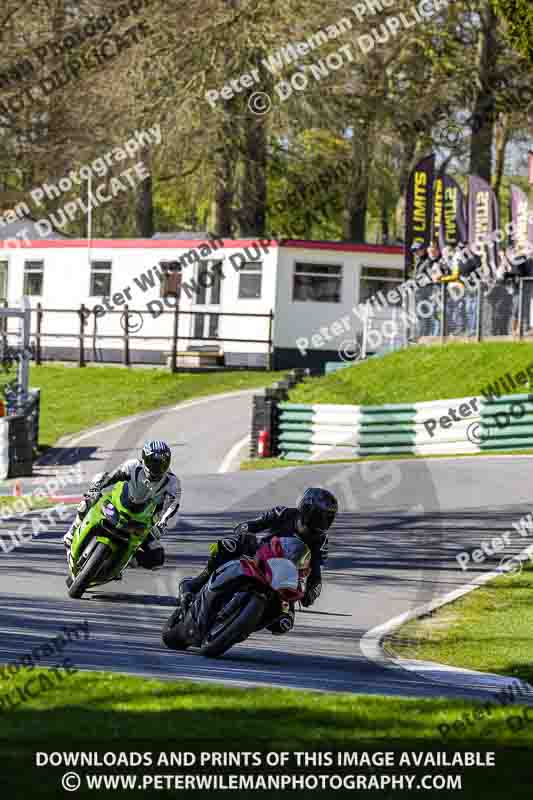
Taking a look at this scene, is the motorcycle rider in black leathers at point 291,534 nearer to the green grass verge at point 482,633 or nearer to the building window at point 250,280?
the green grass verge at point 482,633

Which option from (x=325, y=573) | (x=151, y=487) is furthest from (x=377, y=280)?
(x=151, y=487)

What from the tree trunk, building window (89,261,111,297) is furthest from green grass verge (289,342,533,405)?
the tree trunk

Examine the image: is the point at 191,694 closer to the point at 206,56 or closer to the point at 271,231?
the point at 206,56

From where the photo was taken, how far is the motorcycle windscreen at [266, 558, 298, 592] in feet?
A: 28.7

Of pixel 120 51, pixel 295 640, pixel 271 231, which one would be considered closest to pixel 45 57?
pixel 120 51

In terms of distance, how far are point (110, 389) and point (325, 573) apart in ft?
71.6

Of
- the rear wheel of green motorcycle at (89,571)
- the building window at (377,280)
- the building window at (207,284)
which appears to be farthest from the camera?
the building window at (207,284)

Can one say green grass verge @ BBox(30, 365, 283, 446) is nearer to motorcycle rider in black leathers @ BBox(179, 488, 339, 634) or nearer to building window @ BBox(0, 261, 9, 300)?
building window @ BBox(0, 261, 9, 300)

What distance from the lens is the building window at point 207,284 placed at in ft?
129

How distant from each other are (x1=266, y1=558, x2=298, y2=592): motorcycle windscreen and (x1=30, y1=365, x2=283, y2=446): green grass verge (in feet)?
72.0

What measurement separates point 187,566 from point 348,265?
2553 centimetres

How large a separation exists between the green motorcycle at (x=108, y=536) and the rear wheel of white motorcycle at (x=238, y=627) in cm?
283

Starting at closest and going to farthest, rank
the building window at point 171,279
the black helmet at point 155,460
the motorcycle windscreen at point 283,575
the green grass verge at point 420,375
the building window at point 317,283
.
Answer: the motorcycle windscreen at point 283,575, the black helmet at point 155,460, the green grass verge at point 420,375, the building window at point 317,283, the building window at point 171,279

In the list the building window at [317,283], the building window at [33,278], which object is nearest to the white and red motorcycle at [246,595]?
the building window at [317,283]
